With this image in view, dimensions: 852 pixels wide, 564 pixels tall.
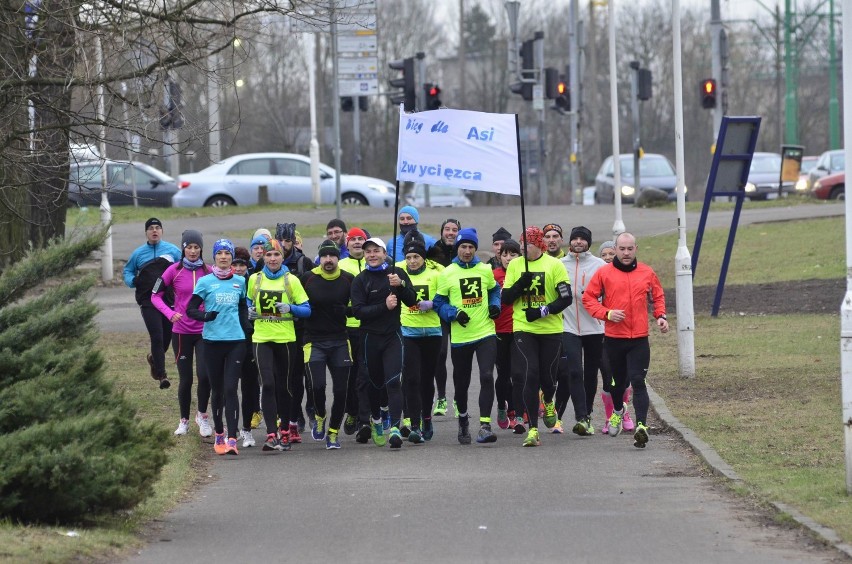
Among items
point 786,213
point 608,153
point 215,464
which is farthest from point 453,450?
point 608,153

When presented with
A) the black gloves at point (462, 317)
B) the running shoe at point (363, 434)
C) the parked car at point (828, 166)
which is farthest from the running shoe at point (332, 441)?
the parked car at point (828, 166)

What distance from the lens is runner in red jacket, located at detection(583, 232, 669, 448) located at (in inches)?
474

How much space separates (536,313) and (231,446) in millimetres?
2695

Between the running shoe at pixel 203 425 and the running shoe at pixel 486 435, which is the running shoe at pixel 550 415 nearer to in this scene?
the running shoe at pixel 486 435

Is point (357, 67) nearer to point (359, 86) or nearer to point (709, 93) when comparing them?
point (359, 86)

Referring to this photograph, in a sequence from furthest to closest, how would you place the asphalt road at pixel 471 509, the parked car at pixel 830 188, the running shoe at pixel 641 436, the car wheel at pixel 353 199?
the car wheel at pixel 353 199, the parked car at pixel 830 188, the running shoe at pixel 641 436, the asphalt road at pixel 471 509

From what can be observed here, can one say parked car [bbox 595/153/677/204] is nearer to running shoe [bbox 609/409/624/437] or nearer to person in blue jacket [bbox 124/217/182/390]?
person in blue jacket [bbox 124/217/182/390]

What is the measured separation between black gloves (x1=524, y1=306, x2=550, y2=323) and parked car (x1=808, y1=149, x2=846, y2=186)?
94.4 feet

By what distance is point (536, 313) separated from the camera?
40.1 ft

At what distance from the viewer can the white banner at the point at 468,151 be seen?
1288cm

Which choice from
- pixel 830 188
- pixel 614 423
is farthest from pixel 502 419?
pixel 830 188

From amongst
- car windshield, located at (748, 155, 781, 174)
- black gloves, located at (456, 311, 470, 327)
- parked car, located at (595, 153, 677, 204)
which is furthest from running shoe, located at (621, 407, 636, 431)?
car windshield, located at (748, 155, 781, 174)

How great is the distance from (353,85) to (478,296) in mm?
21935

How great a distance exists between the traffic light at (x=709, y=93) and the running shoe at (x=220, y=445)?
2309cm
